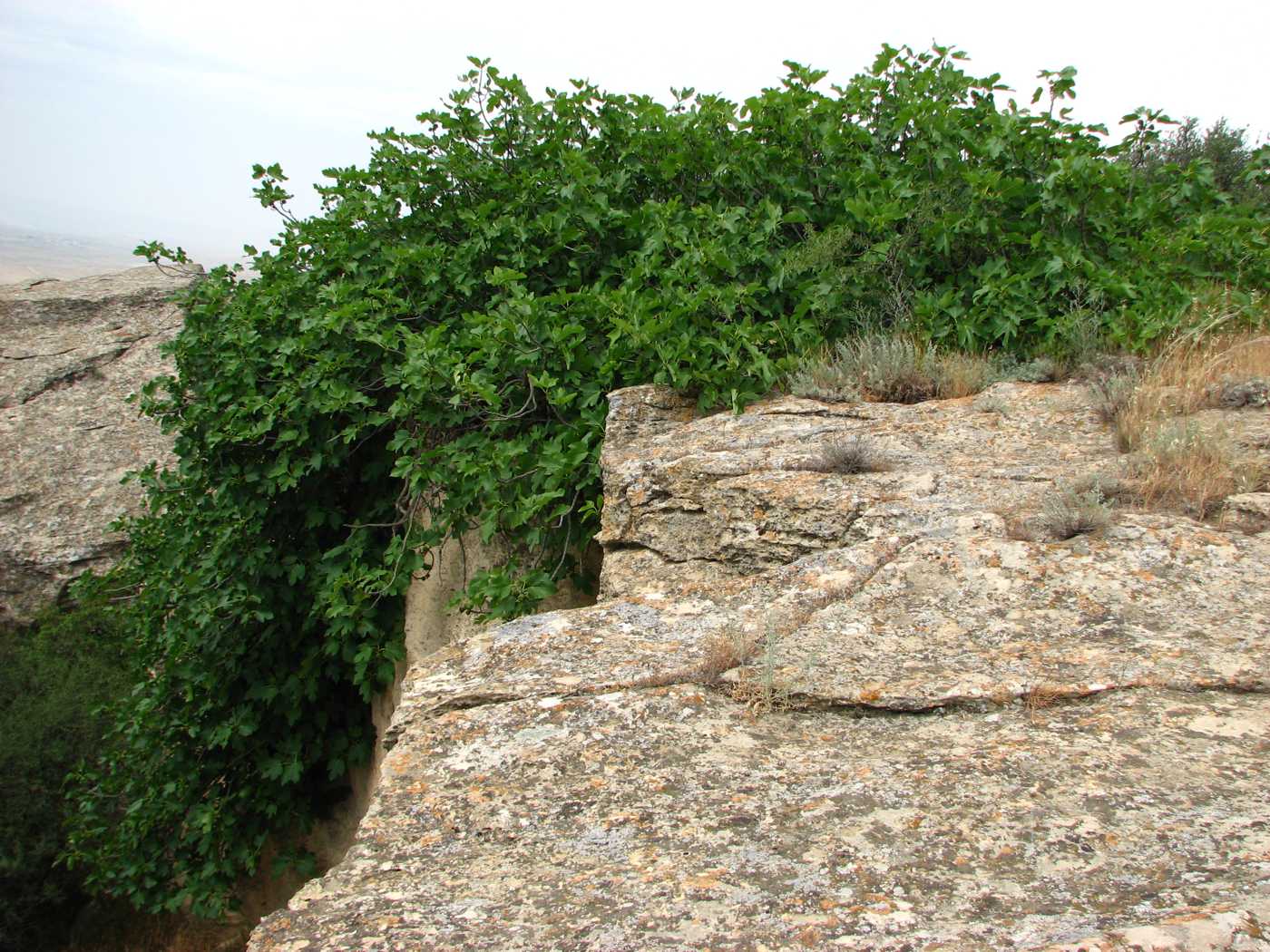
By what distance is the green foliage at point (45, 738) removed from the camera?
7.68 meters

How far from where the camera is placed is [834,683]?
105 inches

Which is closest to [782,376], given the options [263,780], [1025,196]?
[1025,196]

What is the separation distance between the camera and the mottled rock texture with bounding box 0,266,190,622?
8.63m

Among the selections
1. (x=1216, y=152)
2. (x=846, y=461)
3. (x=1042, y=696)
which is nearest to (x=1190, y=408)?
(x=846, y=461)

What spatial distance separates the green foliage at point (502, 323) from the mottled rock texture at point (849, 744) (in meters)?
1.30

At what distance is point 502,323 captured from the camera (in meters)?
4.84

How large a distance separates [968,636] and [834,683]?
471mm

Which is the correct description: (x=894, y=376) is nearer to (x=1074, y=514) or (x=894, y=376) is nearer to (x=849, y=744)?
(x=1074, y=514)

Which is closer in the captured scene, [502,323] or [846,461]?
[846,461]

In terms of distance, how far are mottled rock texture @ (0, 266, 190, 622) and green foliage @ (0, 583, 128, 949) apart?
0.38 m

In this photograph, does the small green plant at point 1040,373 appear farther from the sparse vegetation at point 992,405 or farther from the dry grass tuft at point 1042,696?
the dry grass tuft at point 1042,696

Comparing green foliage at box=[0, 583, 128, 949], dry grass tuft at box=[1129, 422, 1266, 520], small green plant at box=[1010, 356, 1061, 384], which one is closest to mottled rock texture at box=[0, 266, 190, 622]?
green foliage at box=[0, 583, 128, 949]

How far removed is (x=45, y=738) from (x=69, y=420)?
304cm

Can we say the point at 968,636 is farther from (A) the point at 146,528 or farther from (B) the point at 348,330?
(A) the point at 146,528
